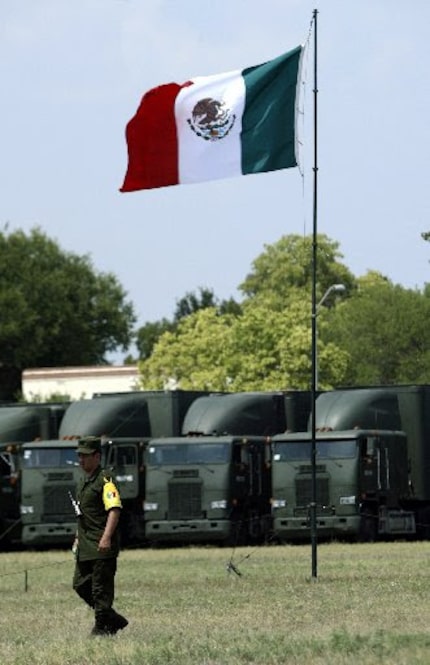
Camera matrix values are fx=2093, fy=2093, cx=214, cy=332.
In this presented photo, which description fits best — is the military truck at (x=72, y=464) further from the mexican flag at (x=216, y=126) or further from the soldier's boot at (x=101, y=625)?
the soldier's boot at (x=101, y=625)

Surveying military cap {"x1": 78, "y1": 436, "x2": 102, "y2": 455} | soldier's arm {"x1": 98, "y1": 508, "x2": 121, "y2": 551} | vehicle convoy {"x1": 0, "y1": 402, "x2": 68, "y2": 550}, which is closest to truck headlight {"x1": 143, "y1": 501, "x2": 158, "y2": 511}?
vehicle convoy {"x1": 0, "y1": 402, "x2": 68, "y2": 550}

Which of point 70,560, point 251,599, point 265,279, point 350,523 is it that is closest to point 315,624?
point 251,599

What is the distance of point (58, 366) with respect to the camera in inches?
4382

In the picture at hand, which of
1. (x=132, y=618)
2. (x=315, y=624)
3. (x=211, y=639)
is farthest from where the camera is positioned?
(x=132, y=618)

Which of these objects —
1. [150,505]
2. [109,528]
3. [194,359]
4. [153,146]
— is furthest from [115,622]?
[194,359]

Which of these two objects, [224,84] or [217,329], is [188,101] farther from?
[217,329]

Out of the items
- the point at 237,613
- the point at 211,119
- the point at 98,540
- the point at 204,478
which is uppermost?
the point at 211,119

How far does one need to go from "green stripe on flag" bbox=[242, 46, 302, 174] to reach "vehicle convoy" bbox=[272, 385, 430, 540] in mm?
17862

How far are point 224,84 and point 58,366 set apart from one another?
276ft

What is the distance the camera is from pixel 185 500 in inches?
1834

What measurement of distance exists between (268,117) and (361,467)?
1890cm

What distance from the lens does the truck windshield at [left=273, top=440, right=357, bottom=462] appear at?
4553cm

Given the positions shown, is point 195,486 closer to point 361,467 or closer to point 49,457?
point 49,457

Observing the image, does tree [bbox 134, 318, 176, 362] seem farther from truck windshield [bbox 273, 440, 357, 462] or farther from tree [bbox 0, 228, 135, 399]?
truck windshield [bbox 273, 440, 357, 462]
